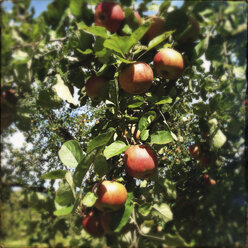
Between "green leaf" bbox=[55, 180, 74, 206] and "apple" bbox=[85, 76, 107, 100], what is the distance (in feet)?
1.24

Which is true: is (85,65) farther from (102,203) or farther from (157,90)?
(102,203)

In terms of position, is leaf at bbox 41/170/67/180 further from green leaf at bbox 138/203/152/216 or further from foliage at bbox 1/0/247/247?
green leaf at bbox 138/203/152/216

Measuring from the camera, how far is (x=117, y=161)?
34.2 inches

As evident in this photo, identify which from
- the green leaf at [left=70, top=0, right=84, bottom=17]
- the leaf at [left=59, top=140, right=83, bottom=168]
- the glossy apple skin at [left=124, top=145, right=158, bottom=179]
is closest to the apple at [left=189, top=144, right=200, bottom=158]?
the glossy apple skin at [left=124, top=145, right=158, bottom=179]

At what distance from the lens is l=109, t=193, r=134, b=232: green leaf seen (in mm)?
622

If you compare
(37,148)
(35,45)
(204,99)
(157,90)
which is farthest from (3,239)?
(204,99)

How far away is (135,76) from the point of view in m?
0.73

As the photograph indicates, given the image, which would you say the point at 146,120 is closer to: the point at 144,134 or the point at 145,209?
the point at 144,134

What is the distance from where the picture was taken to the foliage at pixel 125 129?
0.61 meters

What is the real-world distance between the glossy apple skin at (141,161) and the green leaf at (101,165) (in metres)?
Answer: 0.07

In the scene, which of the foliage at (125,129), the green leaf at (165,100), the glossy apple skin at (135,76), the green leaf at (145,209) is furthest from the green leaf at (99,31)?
the green leaf at (145,209)

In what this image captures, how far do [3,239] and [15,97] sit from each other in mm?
371

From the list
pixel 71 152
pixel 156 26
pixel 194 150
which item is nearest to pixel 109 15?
pixel 156 26

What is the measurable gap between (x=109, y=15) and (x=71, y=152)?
37cm
